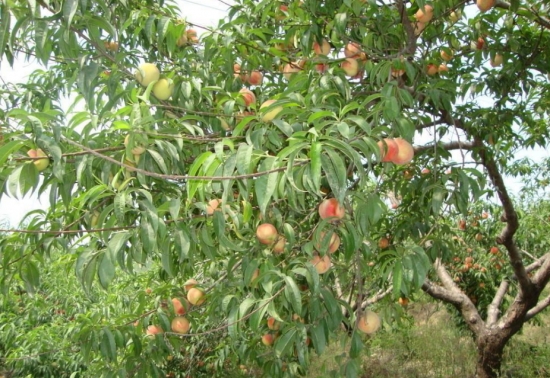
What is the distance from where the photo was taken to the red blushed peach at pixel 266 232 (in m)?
1.38

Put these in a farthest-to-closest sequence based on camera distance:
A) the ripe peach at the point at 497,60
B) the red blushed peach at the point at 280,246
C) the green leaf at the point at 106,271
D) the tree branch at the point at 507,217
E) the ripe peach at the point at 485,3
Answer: the tree branch at the point at 507,217
the ripe peach at the point at 497,60
the ripe peach at the point at 485,3
the red blushed peach at the point at 280,246
the green leaf at the point at 106,271

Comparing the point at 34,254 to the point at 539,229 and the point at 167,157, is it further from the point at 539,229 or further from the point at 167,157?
the point at 539,229

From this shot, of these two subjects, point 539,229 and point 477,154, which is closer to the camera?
point 477,154

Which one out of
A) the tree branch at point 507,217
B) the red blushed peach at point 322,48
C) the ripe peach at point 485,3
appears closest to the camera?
the red blushed peach at point 322,48

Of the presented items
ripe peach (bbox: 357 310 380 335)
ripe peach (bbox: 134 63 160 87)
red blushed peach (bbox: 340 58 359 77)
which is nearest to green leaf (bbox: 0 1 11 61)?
ripe peach (bbox: 134 63 160 87)

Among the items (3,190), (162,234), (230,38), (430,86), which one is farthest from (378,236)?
(3,190)

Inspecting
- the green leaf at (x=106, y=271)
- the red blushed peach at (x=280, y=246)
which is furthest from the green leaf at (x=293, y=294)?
the green leaf at (x=106, y=271)

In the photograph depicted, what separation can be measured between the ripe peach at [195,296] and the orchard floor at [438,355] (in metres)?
2.46

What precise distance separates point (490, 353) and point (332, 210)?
273cm

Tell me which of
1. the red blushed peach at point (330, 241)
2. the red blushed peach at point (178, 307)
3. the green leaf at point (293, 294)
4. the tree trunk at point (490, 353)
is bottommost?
the tree trunk at point (490, 353)

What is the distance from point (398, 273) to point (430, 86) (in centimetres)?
66

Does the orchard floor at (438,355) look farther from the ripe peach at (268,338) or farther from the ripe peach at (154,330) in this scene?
the ripe peach at (154,330)

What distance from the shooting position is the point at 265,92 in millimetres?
1835

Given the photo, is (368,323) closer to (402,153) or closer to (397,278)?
(397,278)
